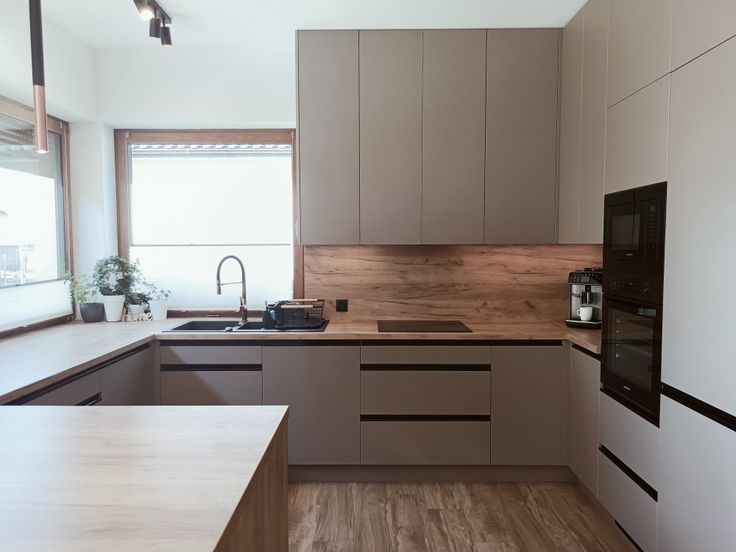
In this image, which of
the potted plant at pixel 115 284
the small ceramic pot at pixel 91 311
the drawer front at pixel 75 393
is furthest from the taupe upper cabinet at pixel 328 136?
the small ceramic pot at pixel 91 311

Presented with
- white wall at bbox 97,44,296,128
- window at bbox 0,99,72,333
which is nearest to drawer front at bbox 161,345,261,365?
window at bbox 0,99,72,333

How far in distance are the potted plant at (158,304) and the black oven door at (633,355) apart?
2.83 metres

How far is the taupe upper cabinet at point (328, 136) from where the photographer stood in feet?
9.95

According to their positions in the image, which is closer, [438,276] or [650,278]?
[650,278]

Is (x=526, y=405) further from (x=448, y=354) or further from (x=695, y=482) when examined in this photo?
(x=695, y=482)

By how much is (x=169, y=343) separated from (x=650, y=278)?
8.49ft

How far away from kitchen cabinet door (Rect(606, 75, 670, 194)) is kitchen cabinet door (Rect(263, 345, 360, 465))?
66.8 inches

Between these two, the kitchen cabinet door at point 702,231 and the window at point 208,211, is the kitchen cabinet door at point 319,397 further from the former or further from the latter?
the kitchen cabinet door at point 702,231

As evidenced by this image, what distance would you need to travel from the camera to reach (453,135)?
3.07 m

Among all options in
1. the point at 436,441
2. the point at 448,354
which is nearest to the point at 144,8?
the point at 448,354

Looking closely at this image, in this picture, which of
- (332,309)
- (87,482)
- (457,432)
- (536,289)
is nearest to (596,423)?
(457,432)

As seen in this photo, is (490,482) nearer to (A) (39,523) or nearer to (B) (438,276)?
(B) (438,276)

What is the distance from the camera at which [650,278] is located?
2006mm

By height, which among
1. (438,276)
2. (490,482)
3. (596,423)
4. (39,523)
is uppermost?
(438,276)
